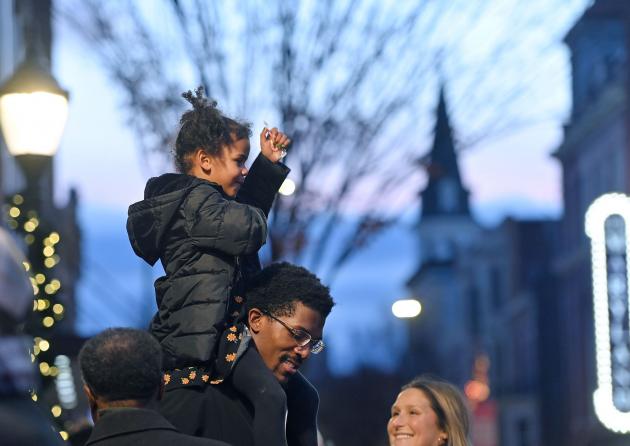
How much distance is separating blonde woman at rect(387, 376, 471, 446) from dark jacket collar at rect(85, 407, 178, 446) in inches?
98.9

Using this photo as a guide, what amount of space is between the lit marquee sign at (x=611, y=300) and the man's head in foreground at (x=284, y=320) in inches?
1111

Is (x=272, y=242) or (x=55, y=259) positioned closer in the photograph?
(x=55, y=259)

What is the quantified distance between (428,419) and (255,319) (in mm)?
1574

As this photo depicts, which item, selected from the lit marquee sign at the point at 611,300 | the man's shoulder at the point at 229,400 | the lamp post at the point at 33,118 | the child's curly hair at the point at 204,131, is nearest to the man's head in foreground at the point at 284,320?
the man's shoulder at the point at 229,400

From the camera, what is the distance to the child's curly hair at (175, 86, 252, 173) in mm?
5352

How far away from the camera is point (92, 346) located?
4273 mm

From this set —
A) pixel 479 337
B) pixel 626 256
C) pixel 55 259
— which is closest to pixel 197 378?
pixel 55 259

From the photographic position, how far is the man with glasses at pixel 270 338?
16.6 ft

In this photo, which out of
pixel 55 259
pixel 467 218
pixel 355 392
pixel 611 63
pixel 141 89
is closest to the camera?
pixel 55 259

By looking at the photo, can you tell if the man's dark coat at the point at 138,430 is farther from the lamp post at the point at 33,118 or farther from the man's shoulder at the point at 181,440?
the lamp post at the point at 33,118

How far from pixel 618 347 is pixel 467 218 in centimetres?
9916

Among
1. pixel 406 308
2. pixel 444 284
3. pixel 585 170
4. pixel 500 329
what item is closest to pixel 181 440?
pixel 406 308

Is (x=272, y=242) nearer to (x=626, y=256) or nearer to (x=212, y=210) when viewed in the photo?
(x=212, y=210)

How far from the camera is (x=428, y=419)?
261 inches
